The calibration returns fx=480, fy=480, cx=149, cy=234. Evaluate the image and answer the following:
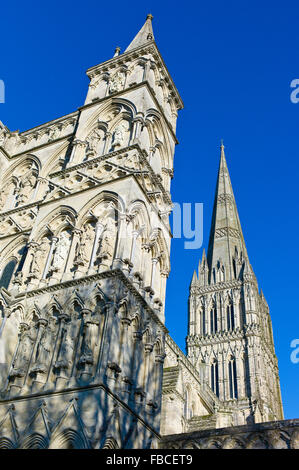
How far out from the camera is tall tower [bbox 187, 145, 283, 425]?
50.5 metres

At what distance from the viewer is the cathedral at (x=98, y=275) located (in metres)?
11.8

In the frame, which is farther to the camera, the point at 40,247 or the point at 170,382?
the point at 170,382

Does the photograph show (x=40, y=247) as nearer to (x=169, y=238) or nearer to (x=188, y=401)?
(x=169, y=238)

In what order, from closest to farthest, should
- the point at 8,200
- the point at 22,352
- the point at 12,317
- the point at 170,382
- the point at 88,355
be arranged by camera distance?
the point at 88,355
the point at 22,352
the point at 12,317
the point at 170,382
the point at 8,200

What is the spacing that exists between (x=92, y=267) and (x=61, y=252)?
1.80 meters

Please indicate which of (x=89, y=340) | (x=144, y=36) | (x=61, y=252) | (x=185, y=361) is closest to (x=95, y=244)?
(x=61, y=252)

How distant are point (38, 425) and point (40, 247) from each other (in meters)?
6.48

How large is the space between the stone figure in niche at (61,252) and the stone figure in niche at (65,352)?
266cm

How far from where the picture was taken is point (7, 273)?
17.9m

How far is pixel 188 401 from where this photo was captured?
3153 centimetres

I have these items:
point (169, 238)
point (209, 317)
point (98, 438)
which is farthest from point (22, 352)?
point (209, 317)

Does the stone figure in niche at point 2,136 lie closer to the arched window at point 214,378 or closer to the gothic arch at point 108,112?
the gothic arch at point 108,112

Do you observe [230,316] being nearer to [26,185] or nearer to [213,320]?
[213,320]

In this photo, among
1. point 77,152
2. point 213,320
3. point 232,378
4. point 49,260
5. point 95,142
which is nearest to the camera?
point 49,260
